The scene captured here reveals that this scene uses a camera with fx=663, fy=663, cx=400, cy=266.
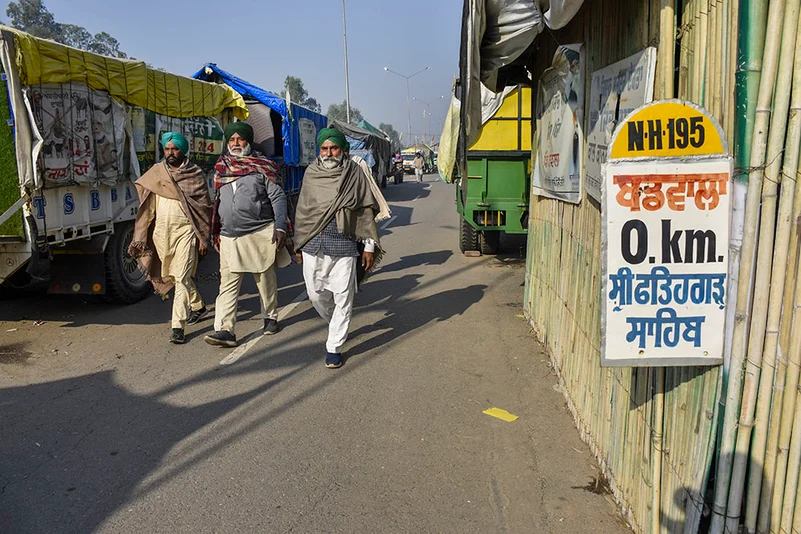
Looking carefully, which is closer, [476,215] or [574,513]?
[574,513]

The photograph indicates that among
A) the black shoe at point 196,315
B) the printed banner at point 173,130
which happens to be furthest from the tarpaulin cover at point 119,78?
the black shoe at point 196,315

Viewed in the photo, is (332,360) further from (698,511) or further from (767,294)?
(767,294)

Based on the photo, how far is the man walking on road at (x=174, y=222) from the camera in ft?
19.7

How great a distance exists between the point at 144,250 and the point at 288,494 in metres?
3.47

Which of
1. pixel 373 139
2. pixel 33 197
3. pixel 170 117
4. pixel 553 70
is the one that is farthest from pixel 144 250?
pixel 373 139

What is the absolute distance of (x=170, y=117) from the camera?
884cm

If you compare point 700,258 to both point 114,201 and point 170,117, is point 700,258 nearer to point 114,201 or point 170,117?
point 114,201

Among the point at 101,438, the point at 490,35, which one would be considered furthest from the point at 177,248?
the point at 490,35

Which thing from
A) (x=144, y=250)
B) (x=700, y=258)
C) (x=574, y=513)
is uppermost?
(x=700, y=258)

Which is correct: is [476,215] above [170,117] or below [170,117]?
below

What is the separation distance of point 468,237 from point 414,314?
3773 millimetres

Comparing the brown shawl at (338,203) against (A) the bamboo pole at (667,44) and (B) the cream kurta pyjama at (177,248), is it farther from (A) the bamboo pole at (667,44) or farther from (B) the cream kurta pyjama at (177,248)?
(A) the bamboo pole at (667,44)

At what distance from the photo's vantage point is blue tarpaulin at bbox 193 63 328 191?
489 inches

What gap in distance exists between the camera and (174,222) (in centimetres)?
606
